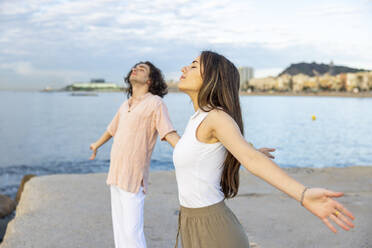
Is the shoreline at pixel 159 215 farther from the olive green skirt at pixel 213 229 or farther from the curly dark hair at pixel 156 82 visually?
the olive green skirt at pixel 213 229

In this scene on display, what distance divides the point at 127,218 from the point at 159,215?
237 centimetres

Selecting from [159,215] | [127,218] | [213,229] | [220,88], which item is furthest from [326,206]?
[159,215]

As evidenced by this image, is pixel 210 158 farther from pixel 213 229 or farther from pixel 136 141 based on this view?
pixel 136 141

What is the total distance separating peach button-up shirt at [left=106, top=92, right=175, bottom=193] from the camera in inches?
144

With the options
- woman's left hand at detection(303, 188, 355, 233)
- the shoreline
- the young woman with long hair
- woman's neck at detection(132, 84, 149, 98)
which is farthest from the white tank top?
the shoreline

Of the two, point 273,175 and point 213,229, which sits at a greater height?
point 273,175

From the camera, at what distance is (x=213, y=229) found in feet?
6.70

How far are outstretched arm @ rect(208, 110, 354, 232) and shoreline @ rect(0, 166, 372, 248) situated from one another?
3.12 m

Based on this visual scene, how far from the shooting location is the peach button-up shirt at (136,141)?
144 inches

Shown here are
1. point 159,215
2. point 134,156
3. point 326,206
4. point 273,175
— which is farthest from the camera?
point 159,215

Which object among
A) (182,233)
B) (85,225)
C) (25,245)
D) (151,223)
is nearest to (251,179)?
(151,223)

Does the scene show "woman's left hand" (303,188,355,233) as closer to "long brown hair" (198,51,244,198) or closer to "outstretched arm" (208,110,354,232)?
"outstretched arm" (208,110,354,232)

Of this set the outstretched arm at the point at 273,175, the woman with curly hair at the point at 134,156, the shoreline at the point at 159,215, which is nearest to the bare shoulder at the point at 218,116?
the outstretched arm at the point at 273,175

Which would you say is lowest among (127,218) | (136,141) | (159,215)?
(159,215)
